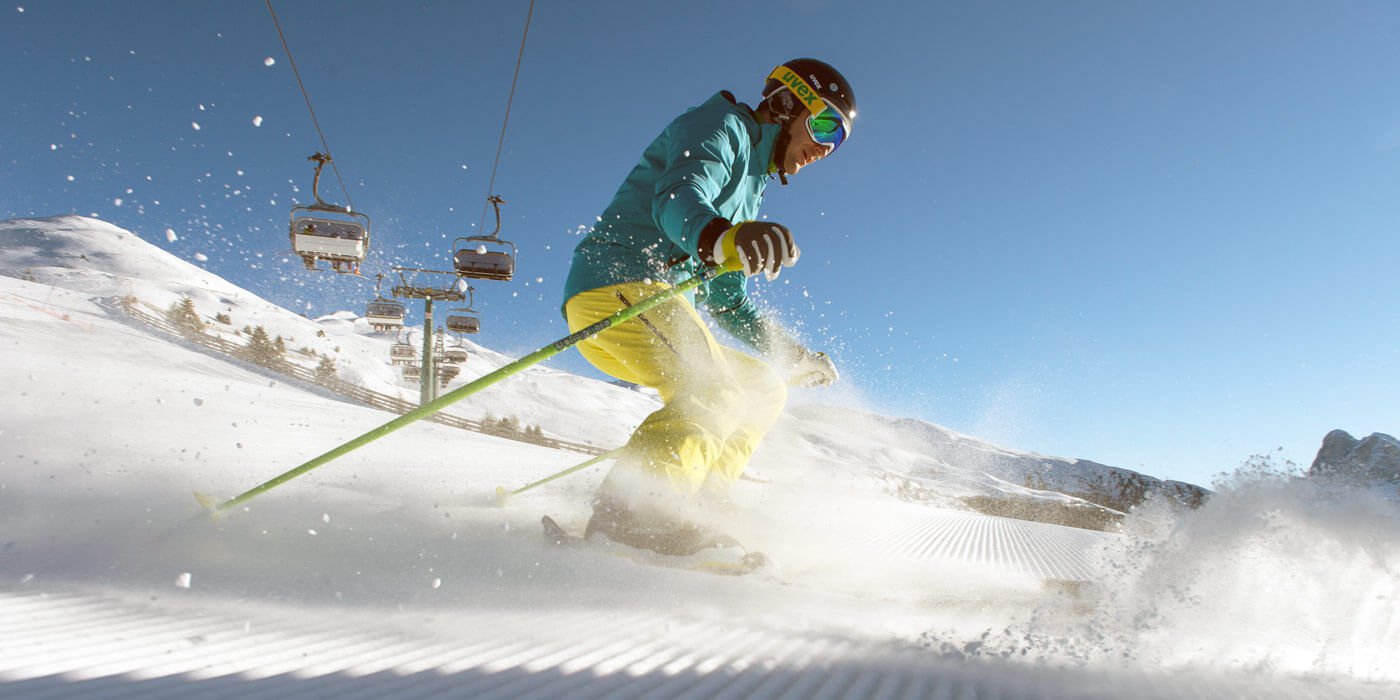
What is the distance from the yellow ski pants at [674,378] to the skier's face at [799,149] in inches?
31.3

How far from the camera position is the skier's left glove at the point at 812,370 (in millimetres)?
2957

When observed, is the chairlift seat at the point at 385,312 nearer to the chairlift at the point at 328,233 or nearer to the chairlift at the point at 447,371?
the chairlift at the point at 447,371

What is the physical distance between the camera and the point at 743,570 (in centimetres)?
183

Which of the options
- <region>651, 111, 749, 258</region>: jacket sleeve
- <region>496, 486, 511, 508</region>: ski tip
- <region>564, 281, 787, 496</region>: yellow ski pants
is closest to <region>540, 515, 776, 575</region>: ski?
<region>564, 281, 787, 496</region>: yellow ski pants

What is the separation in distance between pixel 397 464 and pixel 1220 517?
126 inches

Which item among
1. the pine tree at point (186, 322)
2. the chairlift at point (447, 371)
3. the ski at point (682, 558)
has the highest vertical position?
the pine tree at point (186, 322)

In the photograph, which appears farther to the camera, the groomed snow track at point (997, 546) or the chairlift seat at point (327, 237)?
the chairlift seat at point (327, 237)

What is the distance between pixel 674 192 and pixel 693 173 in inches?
4.1

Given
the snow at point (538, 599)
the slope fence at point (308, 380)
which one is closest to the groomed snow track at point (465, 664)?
the snow at point (538, 599)

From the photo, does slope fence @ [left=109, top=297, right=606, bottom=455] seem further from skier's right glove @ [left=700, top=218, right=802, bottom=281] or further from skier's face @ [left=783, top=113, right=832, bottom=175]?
skier's right glove @ [left=700, top=218, right=802, bottom=281]

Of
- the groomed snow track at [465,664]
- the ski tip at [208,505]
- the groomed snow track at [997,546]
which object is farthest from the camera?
the groomed snow track at [997,546]

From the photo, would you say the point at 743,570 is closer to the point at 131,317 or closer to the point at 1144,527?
the point at 1144,527

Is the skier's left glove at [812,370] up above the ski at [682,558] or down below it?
above

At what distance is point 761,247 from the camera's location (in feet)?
5.33
